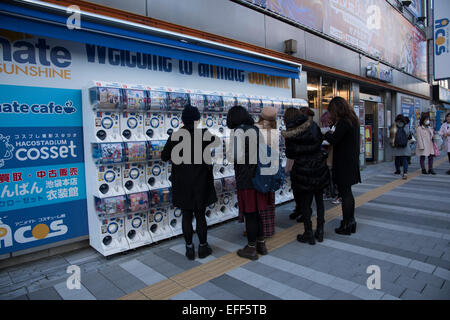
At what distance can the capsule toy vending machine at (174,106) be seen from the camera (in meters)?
4.08

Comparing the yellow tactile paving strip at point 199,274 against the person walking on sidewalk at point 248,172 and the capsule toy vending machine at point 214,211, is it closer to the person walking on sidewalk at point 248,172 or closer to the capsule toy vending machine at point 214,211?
the person walking on sidewalk at point 248,172

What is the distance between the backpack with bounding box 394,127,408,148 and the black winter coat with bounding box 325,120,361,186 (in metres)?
5.01

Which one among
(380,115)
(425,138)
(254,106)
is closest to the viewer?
(254,106)

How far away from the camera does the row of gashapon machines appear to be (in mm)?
3549

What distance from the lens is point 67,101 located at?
3723 mm

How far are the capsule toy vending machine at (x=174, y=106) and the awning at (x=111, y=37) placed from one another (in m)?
0.69

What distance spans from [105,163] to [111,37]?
167 cm

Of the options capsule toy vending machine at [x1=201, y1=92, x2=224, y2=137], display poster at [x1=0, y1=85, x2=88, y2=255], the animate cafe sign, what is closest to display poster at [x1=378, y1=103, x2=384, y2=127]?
the animate cafe sign

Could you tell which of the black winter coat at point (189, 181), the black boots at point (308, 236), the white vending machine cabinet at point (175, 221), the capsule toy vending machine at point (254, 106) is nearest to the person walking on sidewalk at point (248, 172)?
the black winter coat at point (189, 181)

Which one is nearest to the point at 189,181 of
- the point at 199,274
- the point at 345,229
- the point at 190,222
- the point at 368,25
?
the point at 190,222

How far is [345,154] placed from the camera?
3865 millimetres

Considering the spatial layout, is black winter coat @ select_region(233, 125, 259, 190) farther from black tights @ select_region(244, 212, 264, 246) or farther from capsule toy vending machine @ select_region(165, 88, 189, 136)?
capsule toy vending machine @ select_region(165, 88, 189, 136)

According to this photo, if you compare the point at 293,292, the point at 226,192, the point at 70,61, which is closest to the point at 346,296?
the point at 293,292

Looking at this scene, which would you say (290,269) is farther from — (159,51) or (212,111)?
(159,51)
